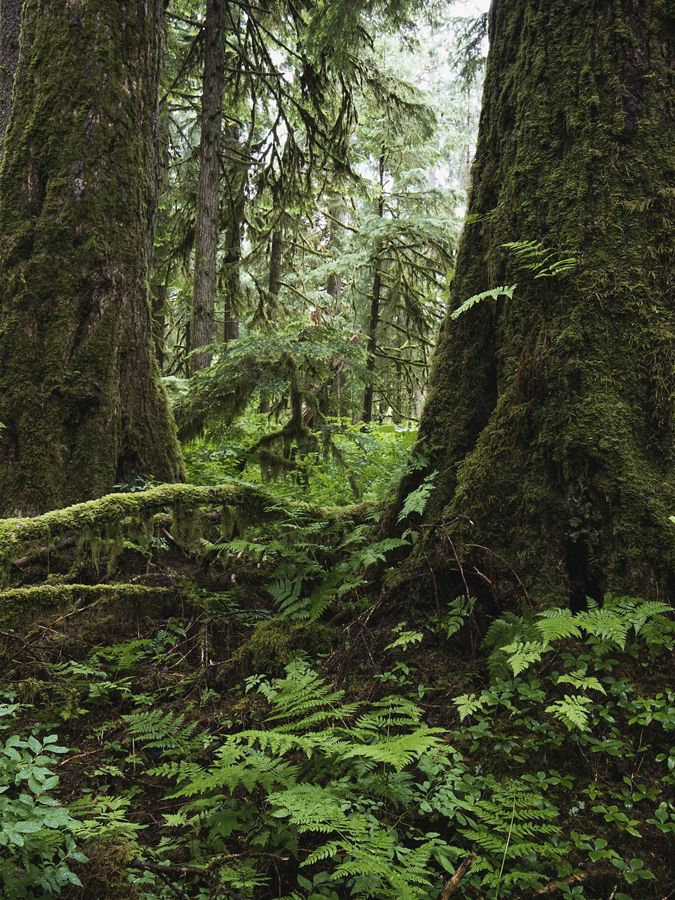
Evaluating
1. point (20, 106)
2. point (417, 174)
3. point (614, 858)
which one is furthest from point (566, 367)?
point (417, 174)

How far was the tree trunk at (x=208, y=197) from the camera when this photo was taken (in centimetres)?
886

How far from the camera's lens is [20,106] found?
14.8 feet

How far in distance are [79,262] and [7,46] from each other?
19.2ft

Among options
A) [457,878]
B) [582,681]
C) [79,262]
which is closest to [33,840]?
[457,878]

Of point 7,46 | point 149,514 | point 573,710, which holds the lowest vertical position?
point 573,710

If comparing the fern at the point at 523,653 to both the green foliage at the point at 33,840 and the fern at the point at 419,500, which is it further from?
the green foliage at the point at 33,840

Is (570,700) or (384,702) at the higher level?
(570,700)

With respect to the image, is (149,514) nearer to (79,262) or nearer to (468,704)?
(468,704)

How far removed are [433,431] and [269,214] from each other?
28.7ft

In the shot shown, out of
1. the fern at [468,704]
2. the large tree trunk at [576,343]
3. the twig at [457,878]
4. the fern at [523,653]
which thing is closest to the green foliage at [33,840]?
the twig at [457,878]

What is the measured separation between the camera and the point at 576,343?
2850 mm

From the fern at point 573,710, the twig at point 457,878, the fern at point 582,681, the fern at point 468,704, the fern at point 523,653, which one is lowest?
the twig at point 457,878

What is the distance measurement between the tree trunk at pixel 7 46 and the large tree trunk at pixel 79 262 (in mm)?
3765

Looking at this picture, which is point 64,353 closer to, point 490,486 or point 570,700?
point 490,486
